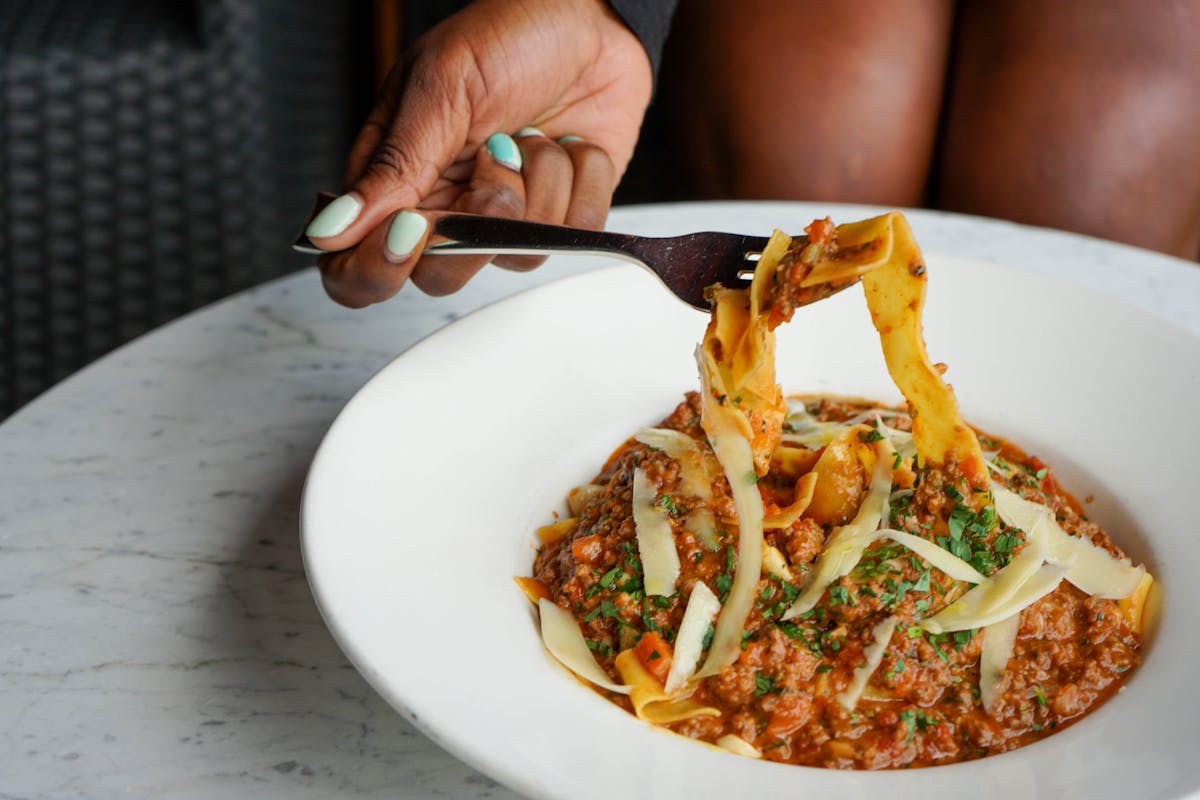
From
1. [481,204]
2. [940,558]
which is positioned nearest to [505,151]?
[481,204]

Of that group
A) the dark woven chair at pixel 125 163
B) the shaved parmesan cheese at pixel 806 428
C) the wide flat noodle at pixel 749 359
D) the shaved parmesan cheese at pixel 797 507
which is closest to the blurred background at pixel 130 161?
the dark woven chair at pixel 125 163

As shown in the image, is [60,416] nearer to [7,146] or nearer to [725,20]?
[7,146]

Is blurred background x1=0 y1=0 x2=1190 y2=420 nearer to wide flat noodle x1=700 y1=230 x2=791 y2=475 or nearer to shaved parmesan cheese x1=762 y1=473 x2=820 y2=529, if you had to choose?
wide flat noodle x1=700 y1=230 x2=791 y2=475

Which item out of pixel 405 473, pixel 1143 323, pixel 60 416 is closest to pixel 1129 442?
pixel 1143 323

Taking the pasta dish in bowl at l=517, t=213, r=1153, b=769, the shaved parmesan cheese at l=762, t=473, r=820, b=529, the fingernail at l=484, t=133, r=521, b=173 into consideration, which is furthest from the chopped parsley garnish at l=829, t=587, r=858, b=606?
the fingernail at l=484, t=133, r=521, b=173

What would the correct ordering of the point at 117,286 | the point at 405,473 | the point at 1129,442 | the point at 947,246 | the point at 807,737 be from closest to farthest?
the point at 807,737 → the point at 405,473 → the point at 1129,442 → the point at 947,246 → the point at 117,286

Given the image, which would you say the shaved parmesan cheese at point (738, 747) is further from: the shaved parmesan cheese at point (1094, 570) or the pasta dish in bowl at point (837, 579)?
the shaved parmesan cheese at point (1094, 570)
